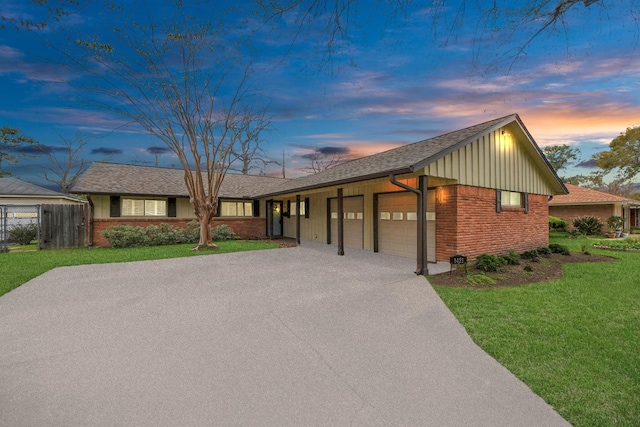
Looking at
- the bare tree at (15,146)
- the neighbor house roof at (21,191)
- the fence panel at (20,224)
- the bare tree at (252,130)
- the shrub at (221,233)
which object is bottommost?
the shrub at (221,233)

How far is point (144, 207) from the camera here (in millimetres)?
15211

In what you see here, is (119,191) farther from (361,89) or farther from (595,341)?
(595,341)

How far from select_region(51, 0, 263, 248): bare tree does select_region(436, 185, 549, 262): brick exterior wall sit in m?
9.38

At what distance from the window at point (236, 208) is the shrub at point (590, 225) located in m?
21.9

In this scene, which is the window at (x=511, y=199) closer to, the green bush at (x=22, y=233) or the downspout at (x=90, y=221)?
the downspout at (x=90, y=221)

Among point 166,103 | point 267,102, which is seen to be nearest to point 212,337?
point 166,103

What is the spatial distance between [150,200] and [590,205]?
94.5 feet

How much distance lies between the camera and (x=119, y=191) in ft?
46.3

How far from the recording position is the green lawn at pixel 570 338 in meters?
2.38

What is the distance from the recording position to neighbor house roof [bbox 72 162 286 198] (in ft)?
46.4

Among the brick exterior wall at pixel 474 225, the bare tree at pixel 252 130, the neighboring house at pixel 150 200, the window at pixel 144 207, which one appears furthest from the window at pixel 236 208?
the brick exterior wall at pixel 474 225

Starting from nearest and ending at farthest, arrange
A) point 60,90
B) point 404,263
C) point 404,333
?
point 404,333
point 404,263
point 60,90

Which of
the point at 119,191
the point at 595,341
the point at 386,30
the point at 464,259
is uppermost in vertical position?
the point at 386,30

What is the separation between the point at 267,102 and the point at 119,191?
8943mm
